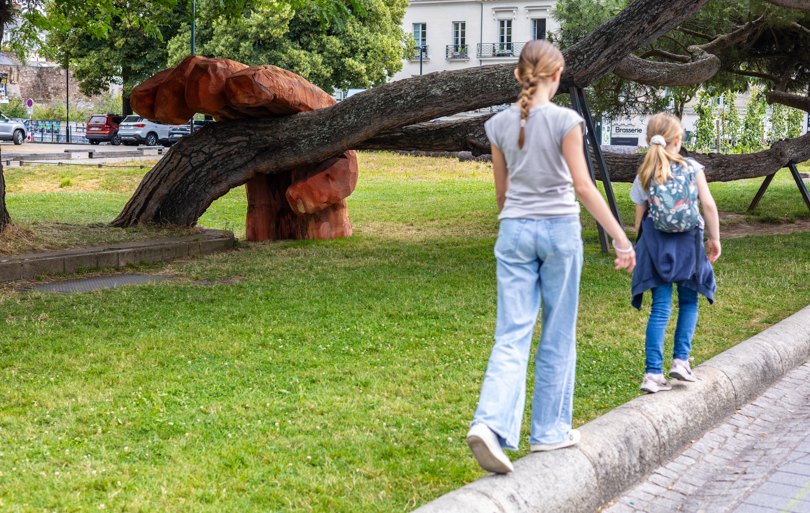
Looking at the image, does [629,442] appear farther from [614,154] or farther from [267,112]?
[267,112]

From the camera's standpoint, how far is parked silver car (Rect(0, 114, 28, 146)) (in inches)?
1391

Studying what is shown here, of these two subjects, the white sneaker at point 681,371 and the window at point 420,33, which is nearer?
the white sneaker at point 681,371

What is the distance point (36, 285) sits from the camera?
26.4 feet

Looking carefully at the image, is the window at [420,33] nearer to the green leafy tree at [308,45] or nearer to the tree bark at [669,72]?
the green leafy tree at [308,45]

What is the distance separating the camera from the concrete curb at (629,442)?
10.5ft

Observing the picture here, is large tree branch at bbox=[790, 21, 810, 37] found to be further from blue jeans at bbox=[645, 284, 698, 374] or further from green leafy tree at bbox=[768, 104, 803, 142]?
green leafy tree at bbox=[768, 104, 803, 142]

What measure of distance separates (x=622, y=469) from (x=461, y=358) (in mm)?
1779

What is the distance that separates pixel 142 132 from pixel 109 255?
30.8m

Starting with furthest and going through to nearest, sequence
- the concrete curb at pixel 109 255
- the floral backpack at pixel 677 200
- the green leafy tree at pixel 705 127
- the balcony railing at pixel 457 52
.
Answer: the balcony railing at pixel 457 52
the green leafy tree at pixel 705 127
the concrete curb at pixel 109 255
the floral backpack at pixel 677 200

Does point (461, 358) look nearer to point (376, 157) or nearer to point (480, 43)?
point (376, 157)

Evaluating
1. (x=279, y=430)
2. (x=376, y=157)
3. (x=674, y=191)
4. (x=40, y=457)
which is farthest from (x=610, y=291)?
(x=376, y=157)

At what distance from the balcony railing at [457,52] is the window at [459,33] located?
0.20 m

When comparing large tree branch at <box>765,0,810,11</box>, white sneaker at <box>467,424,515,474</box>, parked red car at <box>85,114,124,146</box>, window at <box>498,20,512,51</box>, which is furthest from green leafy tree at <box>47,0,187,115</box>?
white sneaker at <box>467,424,515,474</box>

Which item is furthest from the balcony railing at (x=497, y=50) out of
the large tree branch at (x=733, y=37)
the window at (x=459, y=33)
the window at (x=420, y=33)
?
the large tree branch at (x=733, y=37)
